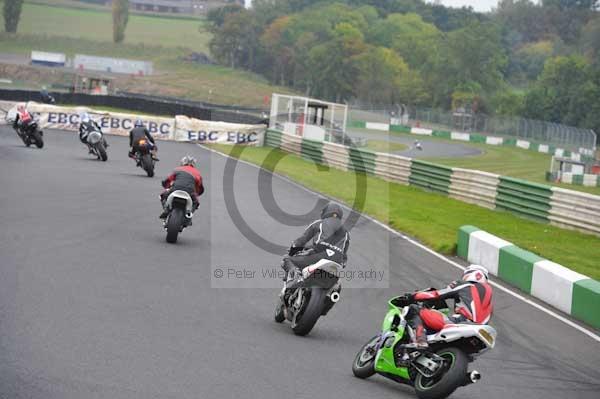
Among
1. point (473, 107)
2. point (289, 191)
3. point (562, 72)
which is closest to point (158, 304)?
point (289, 191)

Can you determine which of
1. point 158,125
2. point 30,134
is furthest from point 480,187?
point 158,125

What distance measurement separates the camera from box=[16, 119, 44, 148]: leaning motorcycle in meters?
30.5

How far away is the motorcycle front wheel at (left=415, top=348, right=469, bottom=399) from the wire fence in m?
54.3

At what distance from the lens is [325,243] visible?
9852mm

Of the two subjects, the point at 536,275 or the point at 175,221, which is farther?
the point at 175,221

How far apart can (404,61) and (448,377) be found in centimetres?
13999

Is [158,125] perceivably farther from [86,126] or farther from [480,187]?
[480,187]

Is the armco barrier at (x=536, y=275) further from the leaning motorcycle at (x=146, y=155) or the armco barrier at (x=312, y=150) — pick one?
the armco barrier at (x=312, y=150)

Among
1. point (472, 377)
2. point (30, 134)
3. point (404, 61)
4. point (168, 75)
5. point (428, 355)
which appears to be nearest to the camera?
point (472, 377)

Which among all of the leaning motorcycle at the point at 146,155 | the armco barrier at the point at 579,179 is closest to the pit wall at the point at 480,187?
the leaning motorcycle at the point at 146,155

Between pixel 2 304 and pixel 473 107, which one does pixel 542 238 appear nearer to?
pixel 2 304

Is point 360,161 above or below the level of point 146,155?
below

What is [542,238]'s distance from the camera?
1948 centimetres

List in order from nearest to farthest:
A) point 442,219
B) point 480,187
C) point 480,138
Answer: point 442,219
point 480,187
point 480,138
